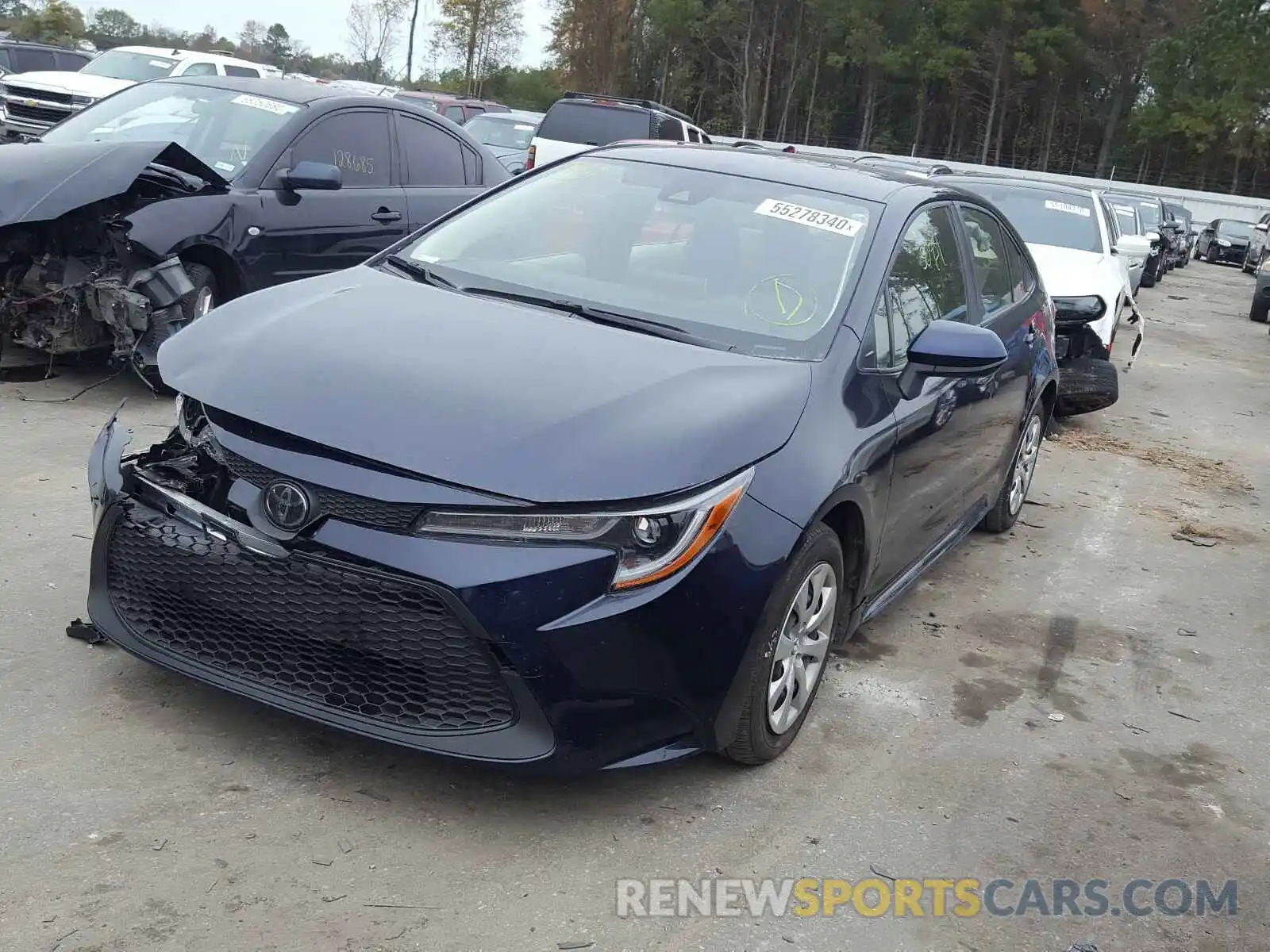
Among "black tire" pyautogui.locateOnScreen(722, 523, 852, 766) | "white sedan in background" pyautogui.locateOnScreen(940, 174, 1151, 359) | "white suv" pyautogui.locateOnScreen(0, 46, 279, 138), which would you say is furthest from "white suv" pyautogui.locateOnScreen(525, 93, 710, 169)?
"black tire" pyautogui.locateOnScreen(722, 523, 852, 766)

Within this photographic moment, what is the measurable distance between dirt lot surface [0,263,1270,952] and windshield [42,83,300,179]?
262 centimetres

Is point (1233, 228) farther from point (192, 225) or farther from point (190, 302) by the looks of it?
point (190, 302)

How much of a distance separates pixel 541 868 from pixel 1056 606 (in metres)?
3.34

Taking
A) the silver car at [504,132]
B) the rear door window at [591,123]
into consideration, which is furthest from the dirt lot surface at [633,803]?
the silver car at [504,132]

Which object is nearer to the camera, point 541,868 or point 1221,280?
point 541,868

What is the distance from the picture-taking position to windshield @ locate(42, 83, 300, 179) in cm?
742

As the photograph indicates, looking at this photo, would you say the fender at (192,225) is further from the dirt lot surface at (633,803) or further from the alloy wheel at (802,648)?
the alloy wheel at (802,648)

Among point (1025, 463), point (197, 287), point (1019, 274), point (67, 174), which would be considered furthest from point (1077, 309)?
point (67, 174)

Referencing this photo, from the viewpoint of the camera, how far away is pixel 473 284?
4.19 meters

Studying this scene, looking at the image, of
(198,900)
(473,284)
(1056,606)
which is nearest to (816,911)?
(198,900)

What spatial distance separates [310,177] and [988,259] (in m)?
3.71

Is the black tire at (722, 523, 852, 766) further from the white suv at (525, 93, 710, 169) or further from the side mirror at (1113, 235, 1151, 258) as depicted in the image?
the white suv at (525, 93, 710, 169)

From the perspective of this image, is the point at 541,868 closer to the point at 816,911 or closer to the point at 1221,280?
the point at 816,911

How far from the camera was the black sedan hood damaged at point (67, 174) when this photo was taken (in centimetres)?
625
